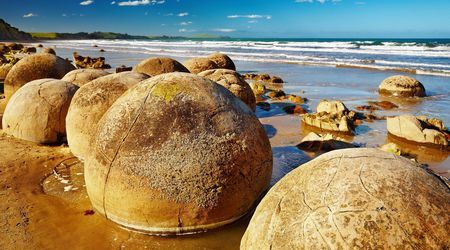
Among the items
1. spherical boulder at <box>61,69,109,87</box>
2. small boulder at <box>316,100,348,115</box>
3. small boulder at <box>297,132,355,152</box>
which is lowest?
small boulder at <box>297,132,355,152</box>

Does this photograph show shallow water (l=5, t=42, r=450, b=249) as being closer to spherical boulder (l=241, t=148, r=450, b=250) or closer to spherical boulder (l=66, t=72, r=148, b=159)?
spherical boulder (l=66, t=72, r=148, b=159)

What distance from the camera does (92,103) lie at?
6656mm

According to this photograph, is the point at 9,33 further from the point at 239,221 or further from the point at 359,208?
the point at 359,208

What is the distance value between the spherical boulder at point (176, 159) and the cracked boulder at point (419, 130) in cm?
549

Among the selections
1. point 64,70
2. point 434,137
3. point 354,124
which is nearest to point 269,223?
point 434,137

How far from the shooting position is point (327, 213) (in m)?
2.72

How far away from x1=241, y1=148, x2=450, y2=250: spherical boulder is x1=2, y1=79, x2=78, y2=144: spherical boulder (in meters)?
6.20

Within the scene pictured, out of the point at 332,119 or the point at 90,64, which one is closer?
the point at 332,119

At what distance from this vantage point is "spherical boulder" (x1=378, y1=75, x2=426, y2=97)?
15.3 metres

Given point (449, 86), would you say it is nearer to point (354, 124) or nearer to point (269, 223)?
point (354, 124)

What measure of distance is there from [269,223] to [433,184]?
1.20 meters

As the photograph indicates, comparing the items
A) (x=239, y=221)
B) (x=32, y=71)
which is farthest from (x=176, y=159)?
(x=32, y=71)

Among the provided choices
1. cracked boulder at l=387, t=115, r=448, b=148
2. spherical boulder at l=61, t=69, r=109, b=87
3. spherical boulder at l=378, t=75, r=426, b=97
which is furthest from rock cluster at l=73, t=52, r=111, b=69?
cracked boulder at l=387, t=115, r=448, b=148

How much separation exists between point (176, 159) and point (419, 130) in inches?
260
